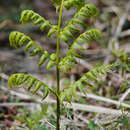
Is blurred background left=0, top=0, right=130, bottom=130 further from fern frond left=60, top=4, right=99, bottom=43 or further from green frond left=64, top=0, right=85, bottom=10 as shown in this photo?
green frond left=64, top=0, right=85, bottom=10

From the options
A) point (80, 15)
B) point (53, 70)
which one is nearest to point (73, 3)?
point (80, 15)

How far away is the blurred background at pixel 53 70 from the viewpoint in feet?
9.70

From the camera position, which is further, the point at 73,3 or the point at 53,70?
the point at 53,70

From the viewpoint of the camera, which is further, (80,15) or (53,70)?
(53,70)

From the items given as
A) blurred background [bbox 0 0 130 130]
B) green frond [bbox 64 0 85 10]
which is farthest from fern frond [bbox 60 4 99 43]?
blurred background [bbox 0 0 130 130]

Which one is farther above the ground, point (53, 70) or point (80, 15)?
point (80, 15)

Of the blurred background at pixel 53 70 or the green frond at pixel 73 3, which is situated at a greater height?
the green frond at pixel 73 3

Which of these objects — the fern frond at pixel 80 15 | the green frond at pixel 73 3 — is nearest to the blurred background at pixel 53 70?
the fern frond at pixel 80 15

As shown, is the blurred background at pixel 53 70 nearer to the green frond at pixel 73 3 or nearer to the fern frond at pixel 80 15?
the fern frond at pixel 80 15

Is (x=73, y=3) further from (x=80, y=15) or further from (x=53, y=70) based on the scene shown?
(x=53, y=70)

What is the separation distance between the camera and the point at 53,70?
15.0 ft

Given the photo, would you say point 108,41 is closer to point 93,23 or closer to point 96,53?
point 96,53

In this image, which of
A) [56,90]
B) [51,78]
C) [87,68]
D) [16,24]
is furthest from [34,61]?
[56,90]

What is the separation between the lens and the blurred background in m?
2.96
